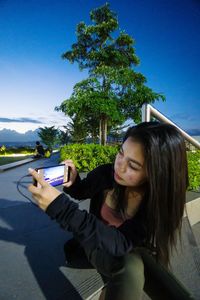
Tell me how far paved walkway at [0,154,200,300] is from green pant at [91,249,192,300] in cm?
57

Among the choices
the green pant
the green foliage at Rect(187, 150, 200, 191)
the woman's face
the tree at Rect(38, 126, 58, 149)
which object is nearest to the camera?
the green pant

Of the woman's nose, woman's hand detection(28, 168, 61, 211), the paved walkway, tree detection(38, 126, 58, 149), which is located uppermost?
tree detection(38, 126, 58, 149)

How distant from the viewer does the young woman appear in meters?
1.22

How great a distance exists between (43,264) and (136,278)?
115 centimetres

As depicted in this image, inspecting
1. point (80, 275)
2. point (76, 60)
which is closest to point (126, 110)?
point (76, 60)

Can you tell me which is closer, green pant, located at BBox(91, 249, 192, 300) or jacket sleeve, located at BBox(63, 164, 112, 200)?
green pant, located at BBox(91, 249, 192, 300)

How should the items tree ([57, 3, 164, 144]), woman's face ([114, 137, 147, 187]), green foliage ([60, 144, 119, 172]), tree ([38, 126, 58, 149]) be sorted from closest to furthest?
woman's face ([114, 137, 147, 187]) → green foliage ([60, 144, 119, 172]) → tree ([57, 3, 164, 144]) → tree ([38, 126, 58, 149])

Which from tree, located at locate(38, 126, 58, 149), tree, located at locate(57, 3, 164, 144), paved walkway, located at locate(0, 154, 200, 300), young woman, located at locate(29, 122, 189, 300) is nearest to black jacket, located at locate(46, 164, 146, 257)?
young woman, located at locate(29, 122, 189, 300)

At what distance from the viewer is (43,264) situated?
221cm

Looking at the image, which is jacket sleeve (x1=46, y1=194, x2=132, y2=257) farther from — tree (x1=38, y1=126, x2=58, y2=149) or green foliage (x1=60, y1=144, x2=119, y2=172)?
tree (x1=38, y1=126, x2=58, y2=149)

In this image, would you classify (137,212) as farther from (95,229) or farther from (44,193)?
(44,193)

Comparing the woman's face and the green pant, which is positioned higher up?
the woman's face

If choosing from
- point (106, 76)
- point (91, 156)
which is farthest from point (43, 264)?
point (106, 76)

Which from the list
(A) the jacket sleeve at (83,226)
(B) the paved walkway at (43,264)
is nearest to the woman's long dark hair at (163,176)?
(A) the jacket sleeve at (83,226)
